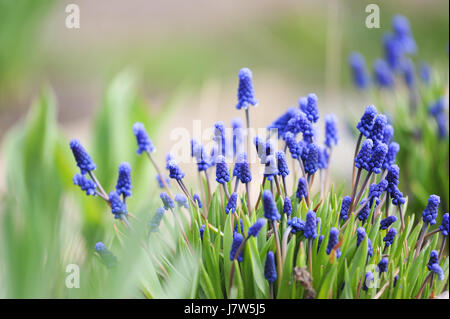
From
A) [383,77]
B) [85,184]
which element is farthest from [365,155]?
[383,77]

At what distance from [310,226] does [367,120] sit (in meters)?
0.22

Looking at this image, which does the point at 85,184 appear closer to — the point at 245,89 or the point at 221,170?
the point at 221,170

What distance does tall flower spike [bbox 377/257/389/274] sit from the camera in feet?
3.00

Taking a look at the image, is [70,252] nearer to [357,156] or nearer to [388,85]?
[357,156]

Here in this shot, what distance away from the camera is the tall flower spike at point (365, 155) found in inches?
36.8

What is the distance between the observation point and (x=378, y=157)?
932 millimetres

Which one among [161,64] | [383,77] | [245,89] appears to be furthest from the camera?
[161,64]

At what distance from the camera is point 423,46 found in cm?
522

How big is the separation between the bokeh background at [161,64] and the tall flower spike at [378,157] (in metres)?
1.28

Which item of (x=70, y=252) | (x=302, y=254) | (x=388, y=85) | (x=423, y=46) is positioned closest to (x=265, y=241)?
(x=302, y=254)

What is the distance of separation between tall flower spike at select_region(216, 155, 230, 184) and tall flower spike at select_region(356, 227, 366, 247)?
24 cm

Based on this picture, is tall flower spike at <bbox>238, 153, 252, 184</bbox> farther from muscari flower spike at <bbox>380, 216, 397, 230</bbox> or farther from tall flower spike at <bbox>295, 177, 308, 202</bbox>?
muscari flower spike at <bbox>380, 216, 397, 230</bbox>

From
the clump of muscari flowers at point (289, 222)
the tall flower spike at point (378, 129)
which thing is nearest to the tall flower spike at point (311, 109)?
the clump of muscari flowers at point (289, 222)
